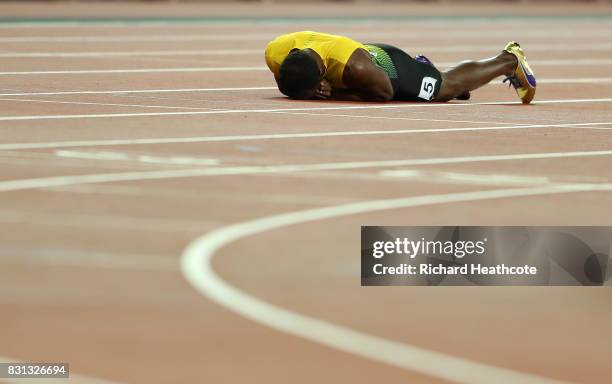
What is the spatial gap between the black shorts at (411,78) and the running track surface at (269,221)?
28cm

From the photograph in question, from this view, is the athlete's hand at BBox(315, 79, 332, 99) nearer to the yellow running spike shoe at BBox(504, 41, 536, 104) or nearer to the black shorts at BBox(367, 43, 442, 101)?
the black shorts at BBox(367, 43, 442, 101)

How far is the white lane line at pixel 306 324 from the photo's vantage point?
358cm

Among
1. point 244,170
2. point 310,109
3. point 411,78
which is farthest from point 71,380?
point 411,78

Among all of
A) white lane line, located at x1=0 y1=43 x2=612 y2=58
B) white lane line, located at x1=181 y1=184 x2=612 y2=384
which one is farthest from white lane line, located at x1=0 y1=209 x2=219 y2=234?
white lane line, located at x1=0 y1=43 x2=612 y2=58

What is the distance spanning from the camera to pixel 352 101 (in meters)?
10.1

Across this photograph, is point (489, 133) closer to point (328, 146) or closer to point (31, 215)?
point (328, 146)

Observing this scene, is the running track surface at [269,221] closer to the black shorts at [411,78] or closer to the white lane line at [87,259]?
the white lane line at [87,259]

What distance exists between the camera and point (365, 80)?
A: 9.88 m

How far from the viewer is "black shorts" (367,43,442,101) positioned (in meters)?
9.94

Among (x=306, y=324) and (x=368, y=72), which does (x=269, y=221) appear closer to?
(x=306, y=324)

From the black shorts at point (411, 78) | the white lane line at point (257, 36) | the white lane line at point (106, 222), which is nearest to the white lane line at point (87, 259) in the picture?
the white lane line at point (106, 222)

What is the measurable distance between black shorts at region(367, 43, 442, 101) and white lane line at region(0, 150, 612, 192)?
2.65 metres

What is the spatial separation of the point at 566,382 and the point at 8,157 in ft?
12.0

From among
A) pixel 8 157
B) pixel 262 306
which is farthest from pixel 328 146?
pixel 262 306
